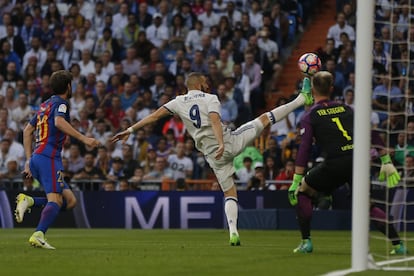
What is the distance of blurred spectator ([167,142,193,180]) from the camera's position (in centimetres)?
2442

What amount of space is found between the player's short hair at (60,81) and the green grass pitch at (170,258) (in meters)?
1.97

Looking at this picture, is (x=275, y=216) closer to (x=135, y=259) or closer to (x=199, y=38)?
(x=199, y=38)

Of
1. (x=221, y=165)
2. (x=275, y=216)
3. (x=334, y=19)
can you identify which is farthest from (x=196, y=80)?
(x=334, y=19)

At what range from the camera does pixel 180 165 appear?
→ 24500 mm

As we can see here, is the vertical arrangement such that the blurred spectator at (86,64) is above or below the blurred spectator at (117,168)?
above

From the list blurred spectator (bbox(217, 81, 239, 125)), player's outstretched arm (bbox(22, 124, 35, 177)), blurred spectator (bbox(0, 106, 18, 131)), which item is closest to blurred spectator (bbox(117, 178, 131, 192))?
blurred spectator (bbox(217, 81, 239, 125))

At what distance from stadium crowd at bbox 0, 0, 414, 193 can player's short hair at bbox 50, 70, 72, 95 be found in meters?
A: 9.42

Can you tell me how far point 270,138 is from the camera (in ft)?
81.1

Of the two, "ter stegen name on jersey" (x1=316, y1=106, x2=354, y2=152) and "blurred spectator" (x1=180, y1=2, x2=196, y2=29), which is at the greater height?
"blurred spectator" (x1=180, y1=2, x2=196, y2=29)

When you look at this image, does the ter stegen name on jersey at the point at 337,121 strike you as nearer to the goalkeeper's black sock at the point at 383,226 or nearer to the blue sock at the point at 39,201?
the goalkeeper's black sock at the point at 383,226

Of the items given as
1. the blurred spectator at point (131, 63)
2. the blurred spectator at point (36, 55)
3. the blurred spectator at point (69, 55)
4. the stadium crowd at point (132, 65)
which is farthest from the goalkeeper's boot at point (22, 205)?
the blurred spectator at point (36, 55)

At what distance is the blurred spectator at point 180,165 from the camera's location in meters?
24.4

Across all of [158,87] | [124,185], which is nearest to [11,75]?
[158,87]

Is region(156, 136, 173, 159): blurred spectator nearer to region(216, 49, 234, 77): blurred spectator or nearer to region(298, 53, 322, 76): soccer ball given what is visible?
region(216, 49, 234, 77): blurred spectator
